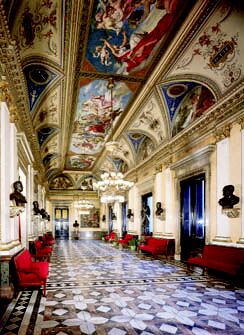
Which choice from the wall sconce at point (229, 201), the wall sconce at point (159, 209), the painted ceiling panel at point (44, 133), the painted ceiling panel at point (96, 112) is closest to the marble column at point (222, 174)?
the wall sconce at point (229, 201)

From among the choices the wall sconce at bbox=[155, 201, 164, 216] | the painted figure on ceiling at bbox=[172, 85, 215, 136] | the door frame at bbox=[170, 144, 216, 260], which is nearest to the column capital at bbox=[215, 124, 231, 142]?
the door frame at bbox=[170, 144, 216, 260]

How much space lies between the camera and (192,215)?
1039cm

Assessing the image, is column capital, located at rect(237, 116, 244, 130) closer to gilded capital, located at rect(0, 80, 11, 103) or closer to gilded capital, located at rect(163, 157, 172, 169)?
gilded capital, located at rect(163, 157, 172, 169)

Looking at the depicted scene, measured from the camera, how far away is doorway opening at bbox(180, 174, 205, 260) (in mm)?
9727

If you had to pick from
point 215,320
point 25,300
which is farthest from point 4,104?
point 215,320

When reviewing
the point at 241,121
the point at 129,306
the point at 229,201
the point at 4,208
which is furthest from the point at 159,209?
the point at 4,208

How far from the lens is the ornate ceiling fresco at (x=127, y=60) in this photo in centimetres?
577

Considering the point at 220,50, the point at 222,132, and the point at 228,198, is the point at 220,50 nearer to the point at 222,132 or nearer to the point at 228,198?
the point at 222,132

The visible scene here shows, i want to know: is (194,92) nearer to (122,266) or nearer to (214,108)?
(214,108)

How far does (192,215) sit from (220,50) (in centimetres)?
560

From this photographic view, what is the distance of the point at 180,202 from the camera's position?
36.6ft

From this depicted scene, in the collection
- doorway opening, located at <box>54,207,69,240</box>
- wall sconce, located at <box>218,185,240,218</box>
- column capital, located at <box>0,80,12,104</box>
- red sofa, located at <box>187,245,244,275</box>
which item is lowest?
doorway opening, located at <box>54,207,69,240</box>

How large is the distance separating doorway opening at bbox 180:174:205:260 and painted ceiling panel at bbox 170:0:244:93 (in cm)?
330

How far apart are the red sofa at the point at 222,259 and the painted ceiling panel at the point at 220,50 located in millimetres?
4249
